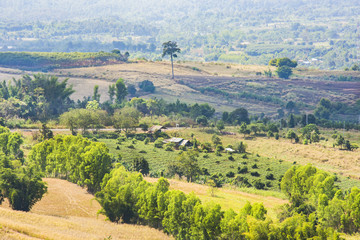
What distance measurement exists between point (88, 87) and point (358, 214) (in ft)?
494

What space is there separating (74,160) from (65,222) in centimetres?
2247

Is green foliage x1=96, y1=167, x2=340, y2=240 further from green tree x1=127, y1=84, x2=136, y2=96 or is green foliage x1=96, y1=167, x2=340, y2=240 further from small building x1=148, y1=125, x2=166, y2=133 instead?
green tree x1=127, y1=84, x2=136, y2=96

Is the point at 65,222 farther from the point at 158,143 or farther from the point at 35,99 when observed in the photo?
the point at 35,99

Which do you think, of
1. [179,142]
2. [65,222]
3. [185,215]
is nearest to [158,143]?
[179,142]

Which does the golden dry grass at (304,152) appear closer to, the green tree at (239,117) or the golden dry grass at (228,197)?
the green tree at (239,117)

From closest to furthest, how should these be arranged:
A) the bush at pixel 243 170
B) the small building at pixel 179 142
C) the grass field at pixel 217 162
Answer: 1. the grass field at pixel 217 162
2. the bush at pixel 243 170
3. the small building at pixel 179 142

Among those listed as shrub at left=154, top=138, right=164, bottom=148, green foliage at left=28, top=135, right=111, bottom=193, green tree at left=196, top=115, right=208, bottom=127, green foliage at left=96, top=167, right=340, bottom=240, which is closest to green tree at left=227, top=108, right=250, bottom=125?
green tree at left=196, top=115, right=208, bottom=127

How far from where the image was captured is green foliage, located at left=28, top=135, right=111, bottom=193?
240ft

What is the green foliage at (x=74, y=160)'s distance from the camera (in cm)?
7319

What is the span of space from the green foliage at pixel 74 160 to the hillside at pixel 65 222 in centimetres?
293

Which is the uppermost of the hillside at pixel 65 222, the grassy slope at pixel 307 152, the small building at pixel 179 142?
the hillside at pixel 65 222

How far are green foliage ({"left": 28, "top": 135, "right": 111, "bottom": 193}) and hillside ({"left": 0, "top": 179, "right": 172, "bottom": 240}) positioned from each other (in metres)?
2.93

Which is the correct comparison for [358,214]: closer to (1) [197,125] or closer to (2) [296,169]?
(2) [296,169]

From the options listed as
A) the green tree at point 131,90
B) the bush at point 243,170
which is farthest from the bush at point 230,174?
the green tree at point 131,90
